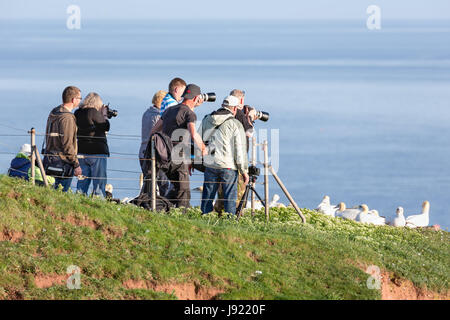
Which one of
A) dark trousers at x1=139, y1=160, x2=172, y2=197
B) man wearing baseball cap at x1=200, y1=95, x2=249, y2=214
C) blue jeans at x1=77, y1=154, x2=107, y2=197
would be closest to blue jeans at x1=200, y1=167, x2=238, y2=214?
man wearing baseball cap at x1=200, y1=95, x2=249, y2=214

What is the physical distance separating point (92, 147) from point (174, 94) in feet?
5.44

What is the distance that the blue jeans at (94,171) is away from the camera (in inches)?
608

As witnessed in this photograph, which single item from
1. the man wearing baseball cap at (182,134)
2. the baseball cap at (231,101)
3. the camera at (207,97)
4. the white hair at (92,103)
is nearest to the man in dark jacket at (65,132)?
the white hair at (92,103)

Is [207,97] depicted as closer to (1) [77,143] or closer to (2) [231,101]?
(2) [231,101]

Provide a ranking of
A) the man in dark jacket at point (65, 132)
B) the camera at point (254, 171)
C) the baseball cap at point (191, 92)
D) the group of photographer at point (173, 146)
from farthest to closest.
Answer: the camera at point (254, 171) → the baseball cap at point (191, 92) → the group of photographer at point (173, 146) → the man in dark jacket at point (65, 132)

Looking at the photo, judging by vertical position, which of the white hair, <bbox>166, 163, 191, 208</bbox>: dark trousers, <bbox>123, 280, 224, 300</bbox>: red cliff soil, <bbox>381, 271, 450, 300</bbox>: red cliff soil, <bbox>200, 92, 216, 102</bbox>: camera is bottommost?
<bbox>381, 271, 450, 300</bbox>: red cliff soil

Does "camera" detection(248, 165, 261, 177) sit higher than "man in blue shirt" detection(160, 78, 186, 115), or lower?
lower

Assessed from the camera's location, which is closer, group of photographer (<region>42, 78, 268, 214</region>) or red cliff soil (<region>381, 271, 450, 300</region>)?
red cliff soil (<region>381, 271, 450, 300</region>)

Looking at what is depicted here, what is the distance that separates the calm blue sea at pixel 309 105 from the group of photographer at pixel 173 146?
2.84 ft

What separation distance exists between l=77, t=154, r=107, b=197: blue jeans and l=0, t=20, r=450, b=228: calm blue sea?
2.79ft

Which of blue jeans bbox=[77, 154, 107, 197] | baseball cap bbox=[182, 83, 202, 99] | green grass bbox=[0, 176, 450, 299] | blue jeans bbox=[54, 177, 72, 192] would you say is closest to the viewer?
green grass bbox=[0, 176, 450, 299]

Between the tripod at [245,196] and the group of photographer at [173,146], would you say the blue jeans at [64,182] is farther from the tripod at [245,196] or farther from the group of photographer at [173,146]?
the tripod at [245,196]

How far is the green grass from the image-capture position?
11.7 metres

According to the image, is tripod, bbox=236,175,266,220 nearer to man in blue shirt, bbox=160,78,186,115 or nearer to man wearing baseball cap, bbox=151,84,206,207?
man wearing baseball cap, bbox=151,84,206,207
